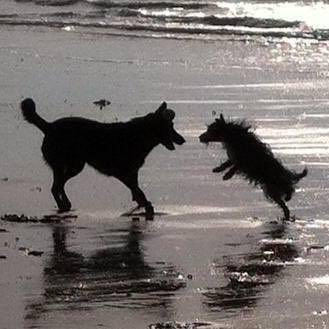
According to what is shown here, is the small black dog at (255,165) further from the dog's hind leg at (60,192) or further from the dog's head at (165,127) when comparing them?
the dog's hind leg at (60,192)

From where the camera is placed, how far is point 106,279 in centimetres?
759

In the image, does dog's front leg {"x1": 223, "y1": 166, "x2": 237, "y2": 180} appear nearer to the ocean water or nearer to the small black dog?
the small black dog

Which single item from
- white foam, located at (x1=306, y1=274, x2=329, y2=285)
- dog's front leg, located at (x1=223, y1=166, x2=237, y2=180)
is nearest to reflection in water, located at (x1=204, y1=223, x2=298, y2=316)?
white foam, located at (x1=306, y1=274, x2=329, y2=285)

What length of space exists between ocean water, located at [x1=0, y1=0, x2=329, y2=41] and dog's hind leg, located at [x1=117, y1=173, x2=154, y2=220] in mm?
15547

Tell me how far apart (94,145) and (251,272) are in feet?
10.0

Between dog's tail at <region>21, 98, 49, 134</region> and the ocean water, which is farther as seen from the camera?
the ocean water

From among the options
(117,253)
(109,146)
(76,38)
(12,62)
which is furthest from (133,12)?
(117,253)

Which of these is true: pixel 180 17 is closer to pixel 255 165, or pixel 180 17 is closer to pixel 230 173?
pixel 230 173

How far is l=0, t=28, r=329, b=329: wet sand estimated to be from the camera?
6863 millimetres

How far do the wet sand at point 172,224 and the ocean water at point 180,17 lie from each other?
26.6ft

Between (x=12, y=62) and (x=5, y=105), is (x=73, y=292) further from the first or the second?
(x=12, y=62)

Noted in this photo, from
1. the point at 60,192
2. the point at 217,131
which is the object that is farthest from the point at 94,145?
the point at 217,131

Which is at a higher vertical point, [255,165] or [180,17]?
[180,17]

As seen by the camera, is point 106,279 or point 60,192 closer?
point 106,279
